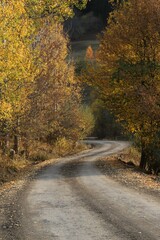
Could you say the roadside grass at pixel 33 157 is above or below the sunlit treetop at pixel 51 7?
below

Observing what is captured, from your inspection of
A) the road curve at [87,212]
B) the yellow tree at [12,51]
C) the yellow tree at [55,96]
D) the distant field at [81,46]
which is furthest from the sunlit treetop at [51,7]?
the distant field at [81,46]

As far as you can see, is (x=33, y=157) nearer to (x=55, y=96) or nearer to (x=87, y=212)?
(x=55, y=96)

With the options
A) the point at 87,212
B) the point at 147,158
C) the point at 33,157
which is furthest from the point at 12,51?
the point at 33,157

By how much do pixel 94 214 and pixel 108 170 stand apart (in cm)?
1196

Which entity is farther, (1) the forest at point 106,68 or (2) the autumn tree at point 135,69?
(2) the autumn tree at point 135,69

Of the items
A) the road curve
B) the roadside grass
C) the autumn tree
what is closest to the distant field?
the roadside grass

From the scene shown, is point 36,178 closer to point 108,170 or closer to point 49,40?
point 108,170

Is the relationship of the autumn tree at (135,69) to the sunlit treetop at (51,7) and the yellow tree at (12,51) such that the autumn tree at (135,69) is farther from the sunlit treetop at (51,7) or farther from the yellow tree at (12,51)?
the yellow tree at (12,51)

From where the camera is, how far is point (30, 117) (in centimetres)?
2606

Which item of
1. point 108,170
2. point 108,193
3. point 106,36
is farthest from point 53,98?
point 108,193

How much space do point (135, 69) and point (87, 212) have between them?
46.0 ft

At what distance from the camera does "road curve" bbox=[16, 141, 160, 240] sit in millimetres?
9320

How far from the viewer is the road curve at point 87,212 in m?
9.32

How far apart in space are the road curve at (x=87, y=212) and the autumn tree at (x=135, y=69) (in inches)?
266
